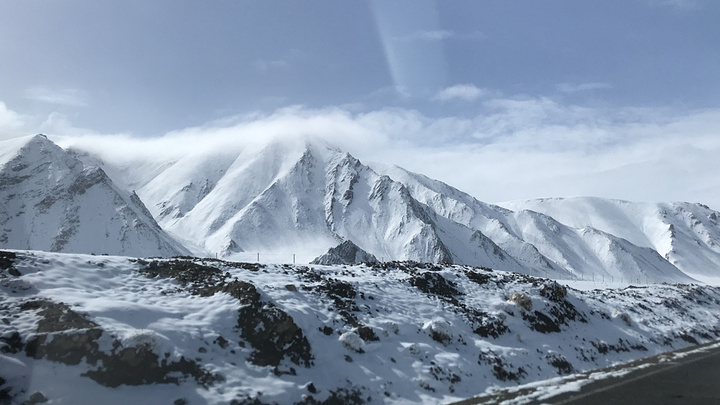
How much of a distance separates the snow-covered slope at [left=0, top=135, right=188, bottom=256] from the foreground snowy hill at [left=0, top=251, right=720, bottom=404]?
88.5 metres

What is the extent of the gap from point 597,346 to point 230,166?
18425 cm

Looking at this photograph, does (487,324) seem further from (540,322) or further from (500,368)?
(540,322)

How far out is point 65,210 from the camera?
101938 millimetres

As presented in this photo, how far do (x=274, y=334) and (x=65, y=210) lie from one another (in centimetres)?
10919

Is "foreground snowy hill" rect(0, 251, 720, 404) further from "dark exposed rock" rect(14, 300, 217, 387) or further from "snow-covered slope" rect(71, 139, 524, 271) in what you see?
"snow-covered slope" rect(71, 139, 524, 271)

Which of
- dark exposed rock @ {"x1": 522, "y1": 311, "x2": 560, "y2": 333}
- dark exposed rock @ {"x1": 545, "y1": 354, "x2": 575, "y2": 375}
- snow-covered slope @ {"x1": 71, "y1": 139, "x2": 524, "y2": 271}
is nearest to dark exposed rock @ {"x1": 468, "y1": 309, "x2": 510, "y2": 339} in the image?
dark exposed rock @ {"x1": 522, "y1": 311, "x2": 560, "y2": 333}

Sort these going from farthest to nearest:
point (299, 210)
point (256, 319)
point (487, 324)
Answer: point (299, 210)
point (487, 324)
point (256, 319)

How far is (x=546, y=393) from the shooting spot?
1362cm

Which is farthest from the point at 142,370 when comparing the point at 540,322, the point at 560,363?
the point at 540,322

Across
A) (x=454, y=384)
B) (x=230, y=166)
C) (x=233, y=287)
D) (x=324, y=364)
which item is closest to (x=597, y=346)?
(x=454, y=384)

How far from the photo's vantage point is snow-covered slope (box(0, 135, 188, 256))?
94.6m

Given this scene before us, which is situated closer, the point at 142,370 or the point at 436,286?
the point at 142,370

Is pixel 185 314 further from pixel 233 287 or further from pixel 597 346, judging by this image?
pixel 597 346

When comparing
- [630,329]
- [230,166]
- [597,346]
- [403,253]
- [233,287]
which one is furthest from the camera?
[230,166]
